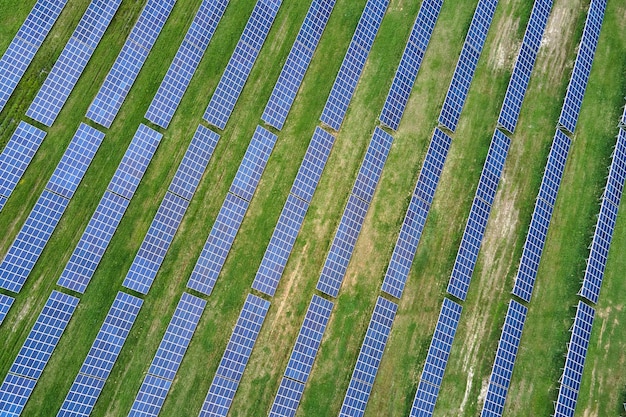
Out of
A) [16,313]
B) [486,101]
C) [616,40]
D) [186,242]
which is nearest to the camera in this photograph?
[16,313]

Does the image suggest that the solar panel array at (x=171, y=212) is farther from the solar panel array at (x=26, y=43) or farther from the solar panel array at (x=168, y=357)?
the solar panel array at (x=26, y=43)

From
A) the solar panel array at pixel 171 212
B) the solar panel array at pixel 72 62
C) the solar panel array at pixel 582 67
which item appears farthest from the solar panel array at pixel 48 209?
the solar panel array at pixel 582 67

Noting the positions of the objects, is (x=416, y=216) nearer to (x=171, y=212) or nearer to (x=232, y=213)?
(x=232, y=213)

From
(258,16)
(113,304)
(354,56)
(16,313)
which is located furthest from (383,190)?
(16,313)

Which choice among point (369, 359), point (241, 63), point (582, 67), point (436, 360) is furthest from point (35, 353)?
point (582, 67)

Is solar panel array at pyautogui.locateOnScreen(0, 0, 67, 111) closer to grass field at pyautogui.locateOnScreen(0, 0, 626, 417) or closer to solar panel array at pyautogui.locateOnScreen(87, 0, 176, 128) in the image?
grass field at pyautogui.locateOnScreen(0, 0, 626, 417)

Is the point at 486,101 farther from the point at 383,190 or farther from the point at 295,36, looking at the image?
the point at 295,36
